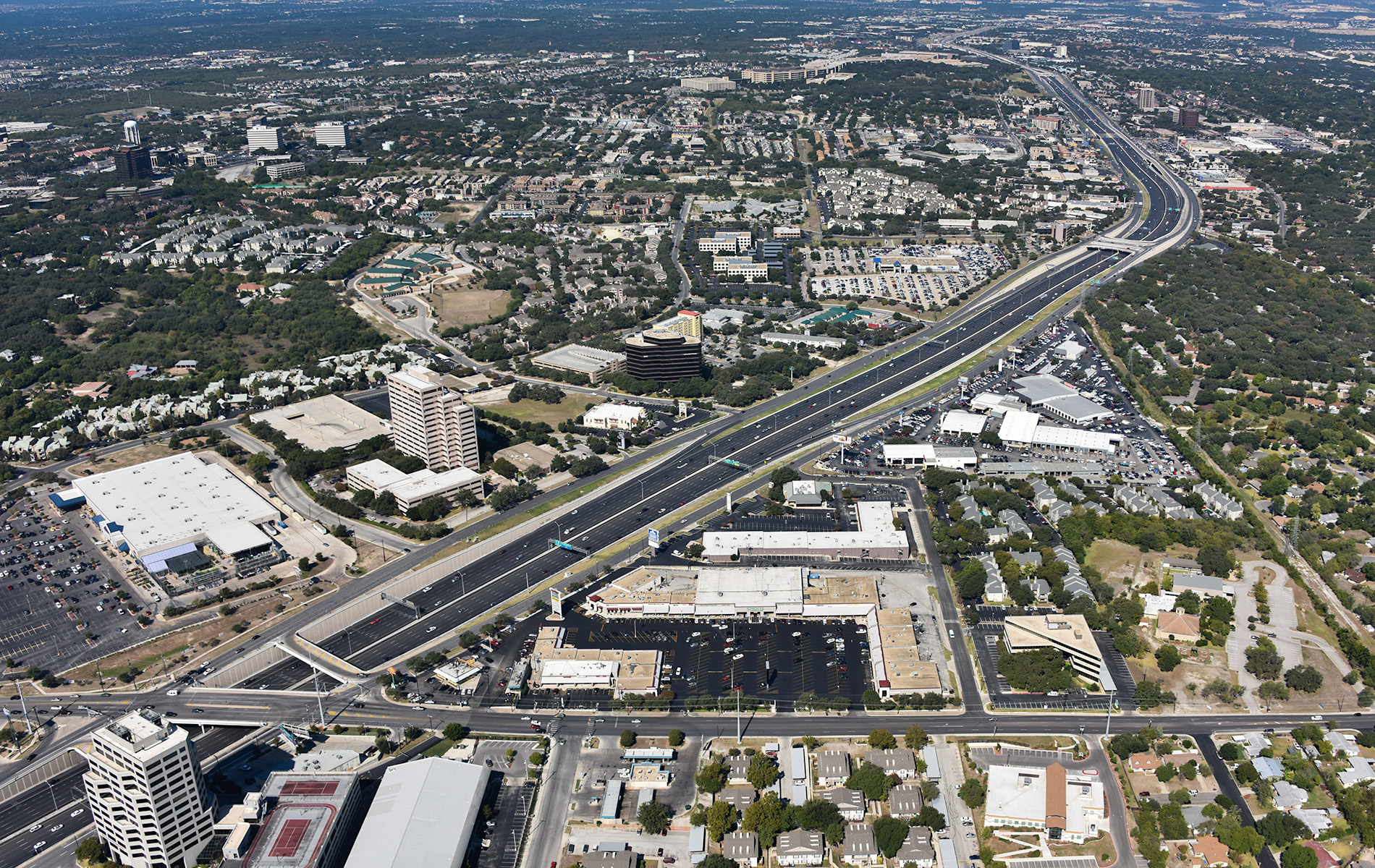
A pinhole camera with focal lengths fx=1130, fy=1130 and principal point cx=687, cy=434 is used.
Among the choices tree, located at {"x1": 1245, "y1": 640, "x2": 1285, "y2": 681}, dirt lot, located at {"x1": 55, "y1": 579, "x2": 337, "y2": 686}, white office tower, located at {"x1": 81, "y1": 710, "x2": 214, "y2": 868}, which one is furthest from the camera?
dirt lot, located at {"x1": 55, "y1": 579, "x2": 337, "y2": 686}

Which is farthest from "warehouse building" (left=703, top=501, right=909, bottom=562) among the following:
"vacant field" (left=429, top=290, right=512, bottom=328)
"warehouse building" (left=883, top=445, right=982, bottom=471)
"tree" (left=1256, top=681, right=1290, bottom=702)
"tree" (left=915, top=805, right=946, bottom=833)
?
"vacant field" (left=429, top=290, right=512, bottom=328)

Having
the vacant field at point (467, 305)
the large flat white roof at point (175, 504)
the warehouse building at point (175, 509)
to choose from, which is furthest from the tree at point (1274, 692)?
the vacant field at point (467, 305)

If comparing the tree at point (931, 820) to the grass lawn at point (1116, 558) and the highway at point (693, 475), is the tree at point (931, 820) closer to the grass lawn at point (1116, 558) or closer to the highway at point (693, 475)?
the grass lawn at point (1116, 558)

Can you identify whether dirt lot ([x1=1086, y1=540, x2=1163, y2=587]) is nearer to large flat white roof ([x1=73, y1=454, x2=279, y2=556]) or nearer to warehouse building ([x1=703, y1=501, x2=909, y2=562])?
warehouse building ([x1=703, y1=501, x2=909, y2=562])

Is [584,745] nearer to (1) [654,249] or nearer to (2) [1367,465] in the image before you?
(2) [1367,465]

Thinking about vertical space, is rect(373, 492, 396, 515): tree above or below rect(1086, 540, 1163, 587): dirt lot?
above

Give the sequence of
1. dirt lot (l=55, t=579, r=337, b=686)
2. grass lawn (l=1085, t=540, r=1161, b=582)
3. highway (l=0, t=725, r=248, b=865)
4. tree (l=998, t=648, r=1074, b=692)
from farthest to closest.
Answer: grass lawn (l=1085, t=540, r=1161, b=582) → dirt lot (l=55, t=579, r=337, b=686) → tree (l=998, t=648, r=1074, b=692) → highway (l=0, t=725, r=248, b=865)
